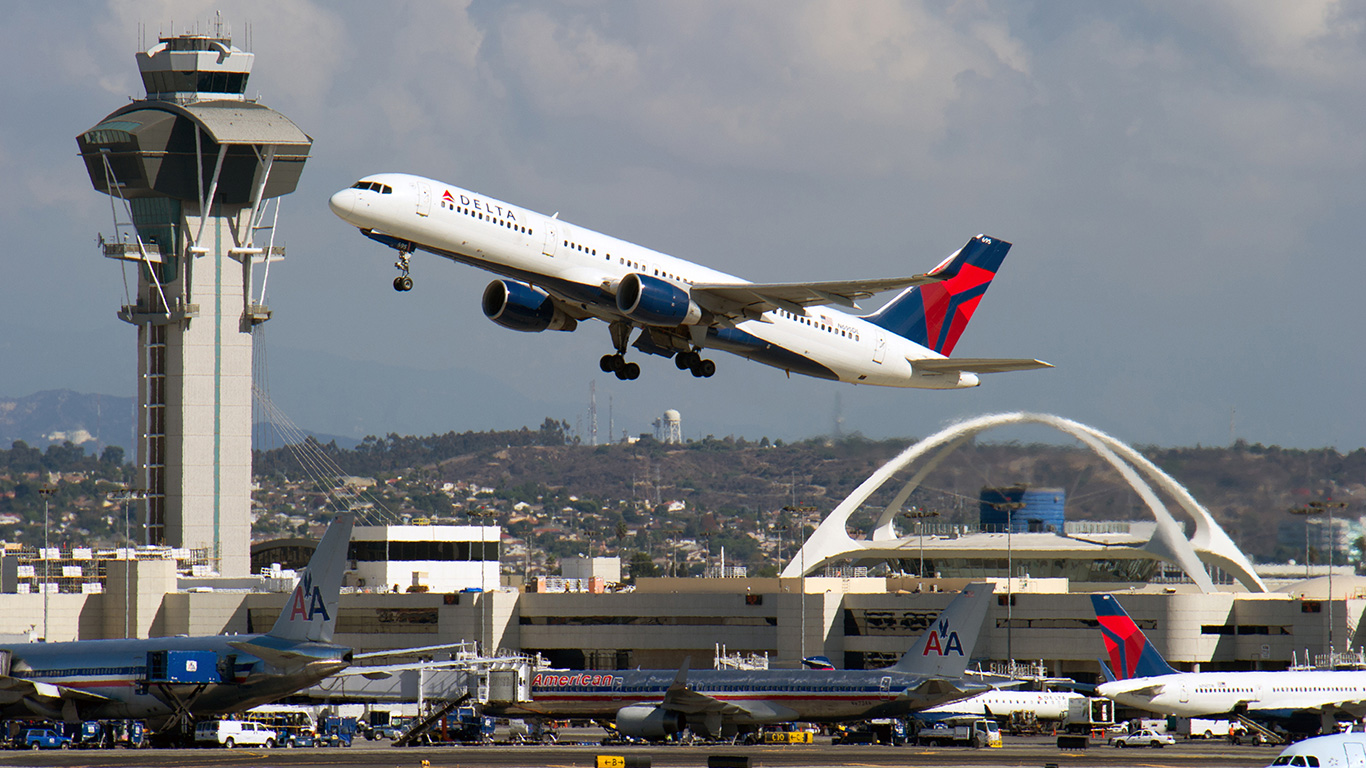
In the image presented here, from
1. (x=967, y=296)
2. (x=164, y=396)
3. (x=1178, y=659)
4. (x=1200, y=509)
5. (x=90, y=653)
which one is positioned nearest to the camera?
(x=90, y=653)

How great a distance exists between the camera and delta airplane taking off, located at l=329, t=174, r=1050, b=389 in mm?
58125

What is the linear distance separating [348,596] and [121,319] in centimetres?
5446

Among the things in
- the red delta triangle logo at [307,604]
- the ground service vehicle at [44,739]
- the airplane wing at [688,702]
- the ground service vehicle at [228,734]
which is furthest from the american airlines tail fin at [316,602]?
Answer: the airplane wing at [688,702]

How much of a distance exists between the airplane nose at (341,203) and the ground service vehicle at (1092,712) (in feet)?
157

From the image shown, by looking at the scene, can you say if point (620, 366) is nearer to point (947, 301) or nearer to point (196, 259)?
point (947, 301)

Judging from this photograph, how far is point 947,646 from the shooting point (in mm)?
77812

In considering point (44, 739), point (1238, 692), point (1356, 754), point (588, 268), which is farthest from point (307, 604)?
point (1356, 754)

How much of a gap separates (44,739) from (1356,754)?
54.6 metres

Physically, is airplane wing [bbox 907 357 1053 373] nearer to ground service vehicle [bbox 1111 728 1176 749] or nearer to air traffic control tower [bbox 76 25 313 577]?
ground service vehicle [bbox 1111 728 1176 749]

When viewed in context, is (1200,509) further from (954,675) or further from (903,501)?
(954,675)

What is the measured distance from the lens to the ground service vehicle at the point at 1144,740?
255 ft

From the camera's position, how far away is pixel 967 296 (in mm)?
79625

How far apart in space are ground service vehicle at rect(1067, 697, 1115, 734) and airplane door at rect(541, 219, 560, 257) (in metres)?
41.2

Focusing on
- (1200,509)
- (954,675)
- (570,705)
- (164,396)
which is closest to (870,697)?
(954,675)
